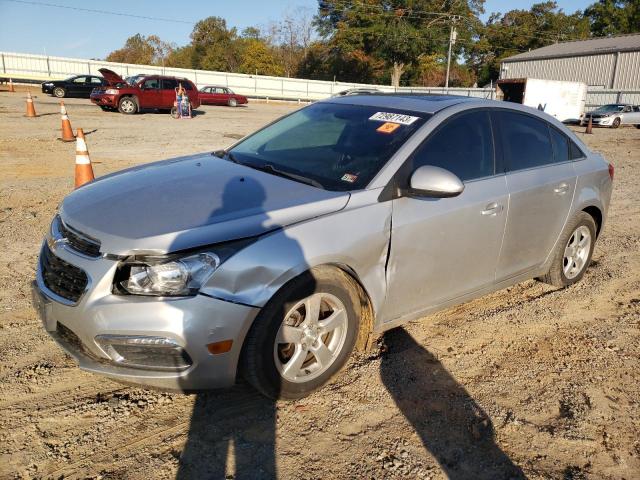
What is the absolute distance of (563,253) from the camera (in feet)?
14.5

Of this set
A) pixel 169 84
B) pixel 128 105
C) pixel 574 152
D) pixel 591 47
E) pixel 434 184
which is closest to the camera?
pixel 434 184

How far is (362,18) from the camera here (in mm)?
54531

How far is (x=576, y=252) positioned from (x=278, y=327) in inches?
127

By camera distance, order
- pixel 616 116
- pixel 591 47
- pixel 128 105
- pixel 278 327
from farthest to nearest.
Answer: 1. pixel 591 47
2. pixel 616 116
3. pixel 128 105
4. pixel 278 327

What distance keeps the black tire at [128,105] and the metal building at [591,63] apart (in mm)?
37893

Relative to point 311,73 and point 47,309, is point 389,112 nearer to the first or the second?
point 47,309

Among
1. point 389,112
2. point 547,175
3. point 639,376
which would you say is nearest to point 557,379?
point 639,376

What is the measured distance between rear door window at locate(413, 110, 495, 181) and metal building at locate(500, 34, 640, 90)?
149 ft

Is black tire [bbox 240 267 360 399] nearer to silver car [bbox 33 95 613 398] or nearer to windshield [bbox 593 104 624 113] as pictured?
silver car [bbox 33 95 613 398]

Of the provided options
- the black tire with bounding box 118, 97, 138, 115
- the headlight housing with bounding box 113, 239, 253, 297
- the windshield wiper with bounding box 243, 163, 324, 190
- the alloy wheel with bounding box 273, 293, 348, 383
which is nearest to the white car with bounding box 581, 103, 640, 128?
the black tire with bounding box 118, 97, 138, 115

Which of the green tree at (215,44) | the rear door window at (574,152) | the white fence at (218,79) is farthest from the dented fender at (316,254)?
the green tree at (215,44)

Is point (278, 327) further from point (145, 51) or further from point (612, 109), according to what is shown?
point (145, 51)

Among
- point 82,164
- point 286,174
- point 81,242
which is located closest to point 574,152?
point 286,174

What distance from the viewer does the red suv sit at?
21.7m
